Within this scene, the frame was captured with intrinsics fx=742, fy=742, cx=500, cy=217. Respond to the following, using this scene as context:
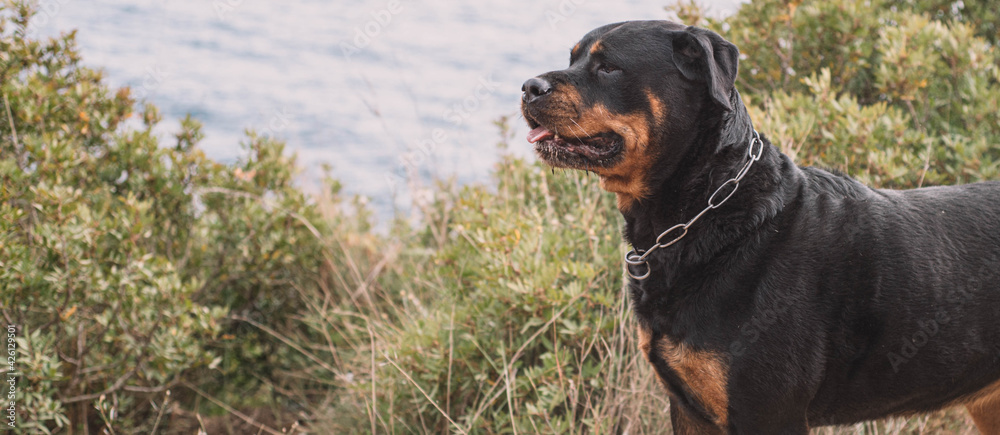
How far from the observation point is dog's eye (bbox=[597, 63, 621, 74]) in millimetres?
2621

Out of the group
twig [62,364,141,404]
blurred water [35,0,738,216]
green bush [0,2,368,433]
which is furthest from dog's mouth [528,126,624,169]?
blurred water [35,0,738,216]

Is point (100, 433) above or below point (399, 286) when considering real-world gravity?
below

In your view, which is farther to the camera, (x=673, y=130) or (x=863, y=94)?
(x=863, y=94)

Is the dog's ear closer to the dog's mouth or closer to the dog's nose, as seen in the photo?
the dog's mouth

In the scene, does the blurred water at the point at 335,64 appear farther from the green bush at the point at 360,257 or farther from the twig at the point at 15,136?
the twig at the point at 15,136

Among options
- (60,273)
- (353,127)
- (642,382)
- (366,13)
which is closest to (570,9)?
(642,382)

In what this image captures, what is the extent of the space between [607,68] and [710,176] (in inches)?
20.7

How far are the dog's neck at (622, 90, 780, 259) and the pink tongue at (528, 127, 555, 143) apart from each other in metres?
0.40

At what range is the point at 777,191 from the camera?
2.50 metres

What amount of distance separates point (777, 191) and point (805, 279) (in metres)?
0.32

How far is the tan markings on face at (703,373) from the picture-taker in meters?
2.28

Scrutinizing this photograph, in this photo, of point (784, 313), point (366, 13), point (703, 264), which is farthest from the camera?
point (366, 13)

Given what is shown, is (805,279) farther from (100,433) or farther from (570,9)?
(100,433)

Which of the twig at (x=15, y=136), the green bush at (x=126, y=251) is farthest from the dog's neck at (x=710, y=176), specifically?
the twig at (x=15, y=136)
